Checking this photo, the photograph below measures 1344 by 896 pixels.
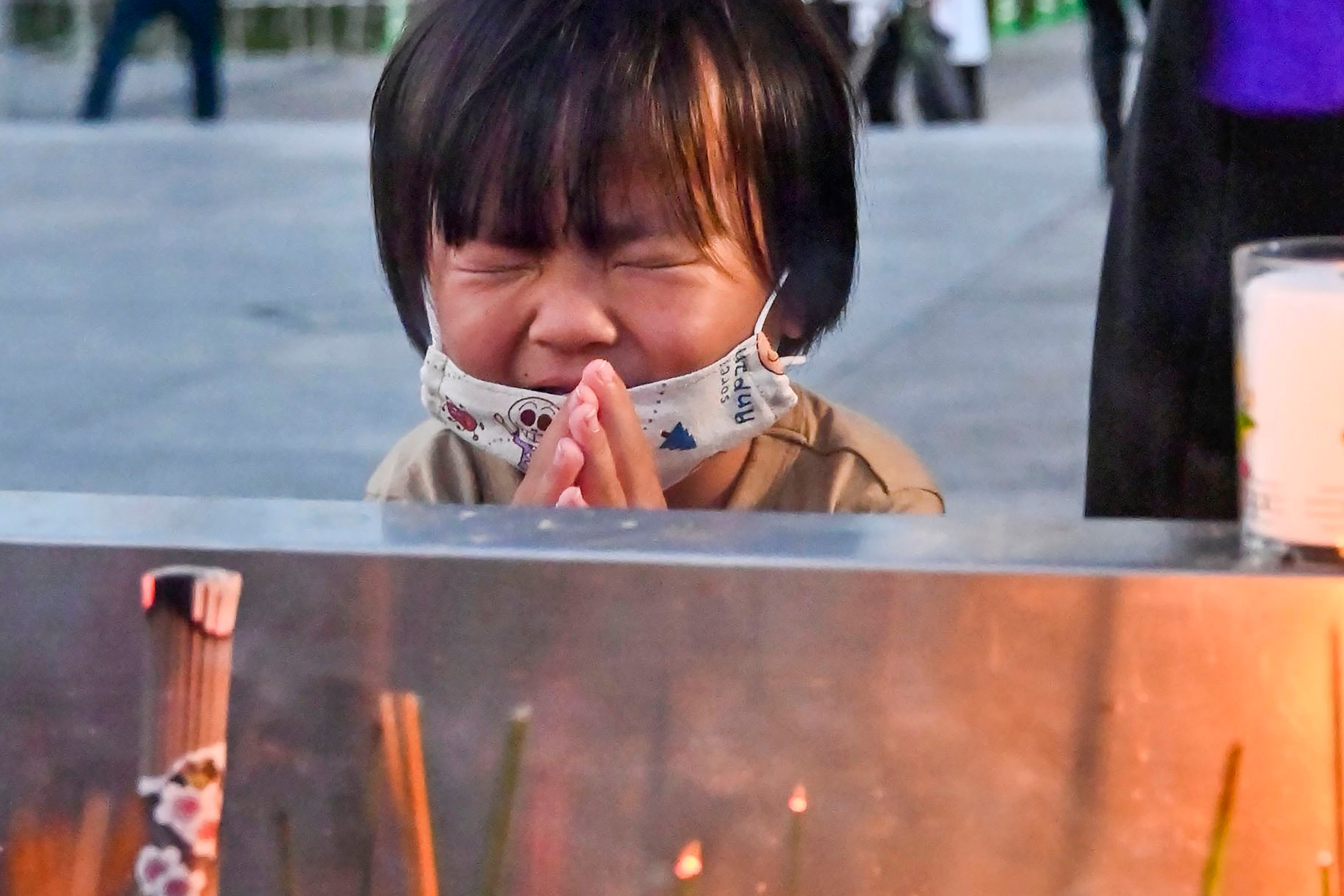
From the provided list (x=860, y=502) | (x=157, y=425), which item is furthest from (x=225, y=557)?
(x=157, y=425)

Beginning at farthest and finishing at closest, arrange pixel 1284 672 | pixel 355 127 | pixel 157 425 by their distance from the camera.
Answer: pixel 355 127 → pixel 157 425 → pixel 1284 672

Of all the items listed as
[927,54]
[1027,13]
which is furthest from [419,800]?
[1027,13]

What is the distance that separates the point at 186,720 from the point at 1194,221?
3.15ft

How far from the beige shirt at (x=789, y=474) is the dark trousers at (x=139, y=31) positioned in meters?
9.33

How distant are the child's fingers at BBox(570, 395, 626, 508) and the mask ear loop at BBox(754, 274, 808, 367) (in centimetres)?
32

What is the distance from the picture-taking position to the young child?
1692mm

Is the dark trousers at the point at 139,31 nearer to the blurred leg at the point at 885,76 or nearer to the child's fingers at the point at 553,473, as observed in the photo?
the blurred leg at the point at 885,76

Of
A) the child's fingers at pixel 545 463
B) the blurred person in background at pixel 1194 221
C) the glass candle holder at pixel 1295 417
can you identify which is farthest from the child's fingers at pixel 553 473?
the glass candle holder at pixel 1295 417

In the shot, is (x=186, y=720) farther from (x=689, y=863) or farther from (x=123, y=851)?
(x=689, y=863)

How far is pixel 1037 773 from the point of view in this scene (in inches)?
35.6

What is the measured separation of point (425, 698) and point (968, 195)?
652cm

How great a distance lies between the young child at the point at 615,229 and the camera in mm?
1692

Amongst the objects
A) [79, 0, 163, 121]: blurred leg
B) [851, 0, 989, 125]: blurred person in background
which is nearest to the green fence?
[851, 0, 989, 125]: blurred person in background

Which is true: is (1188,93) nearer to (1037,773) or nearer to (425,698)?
(1037,773)
